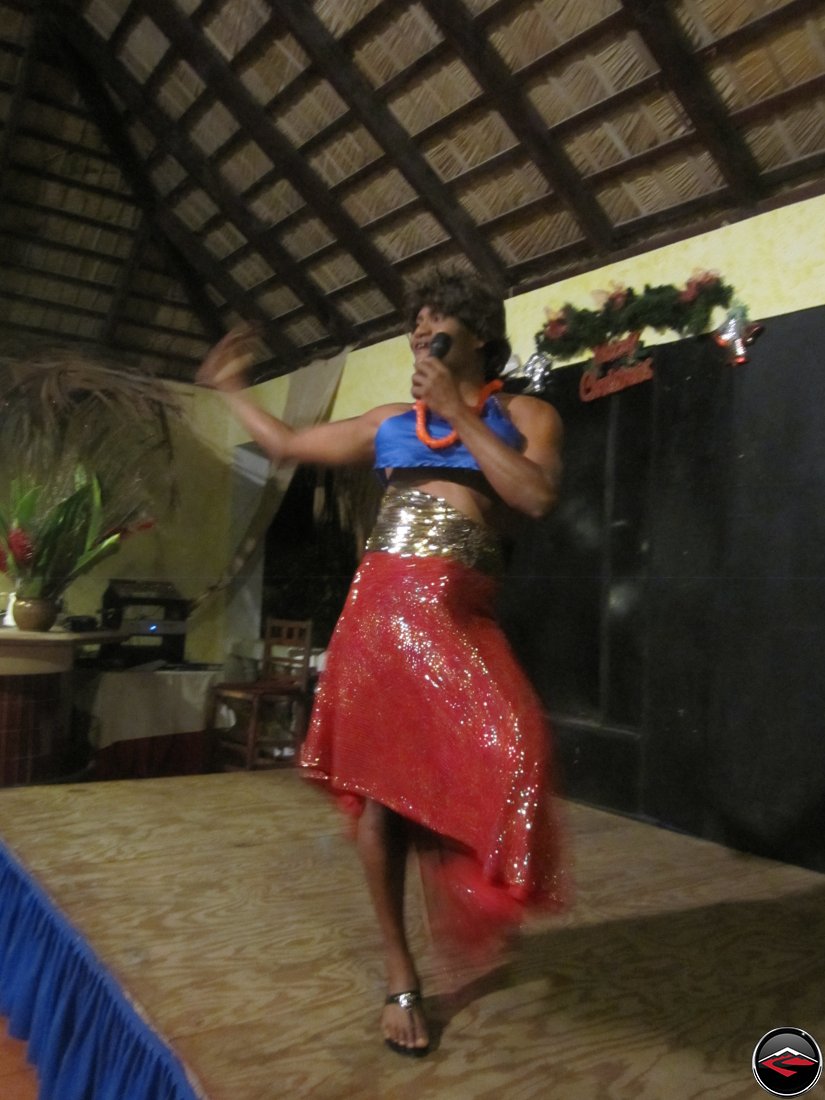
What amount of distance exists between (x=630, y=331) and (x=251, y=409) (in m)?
1.95

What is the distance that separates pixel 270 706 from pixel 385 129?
110 inches

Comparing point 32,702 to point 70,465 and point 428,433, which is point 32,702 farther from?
point 428,433

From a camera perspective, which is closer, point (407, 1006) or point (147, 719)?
point (407, 1006)

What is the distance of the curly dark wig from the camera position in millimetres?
1387

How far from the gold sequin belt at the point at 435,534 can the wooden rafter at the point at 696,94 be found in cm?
197

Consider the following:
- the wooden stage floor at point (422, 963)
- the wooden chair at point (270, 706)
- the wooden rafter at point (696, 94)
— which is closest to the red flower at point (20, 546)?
the wooden chair at point (270, 706)

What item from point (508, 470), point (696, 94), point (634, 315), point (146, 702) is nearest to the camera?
point (508, 470)

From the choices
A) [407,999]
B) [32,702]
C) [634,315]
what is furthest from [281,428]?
[32,702]

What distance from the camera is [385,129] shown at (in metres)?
3.45

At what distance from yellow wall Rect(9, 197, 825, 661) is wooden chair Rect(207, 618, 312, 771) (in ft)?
1.79

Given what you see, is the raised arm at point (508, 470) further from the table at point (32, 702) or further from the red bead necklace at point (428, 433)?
the table at point (32, 702)

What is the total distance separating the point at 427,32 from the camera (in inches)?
123

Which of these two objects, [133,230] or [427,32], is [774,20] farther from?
[133,230]

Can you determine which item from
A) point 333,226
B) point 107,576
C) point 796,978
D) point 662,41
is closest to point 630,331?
point 662,41
